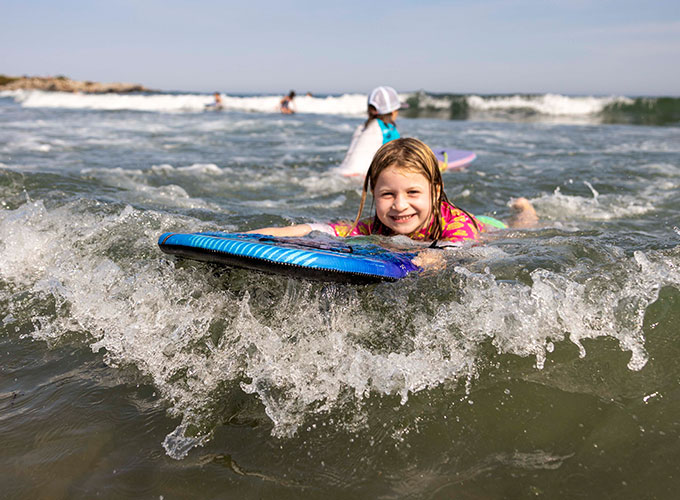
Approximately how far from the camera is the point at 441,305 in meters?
2.90

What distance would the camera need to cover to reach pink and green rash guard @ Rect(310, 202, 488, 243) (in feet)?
12.0

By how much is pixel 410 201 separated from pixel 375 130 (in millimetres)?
4462

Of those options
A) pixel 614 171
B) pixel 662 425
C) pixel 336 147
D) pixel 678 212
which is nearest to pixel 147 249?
pixel 662 425

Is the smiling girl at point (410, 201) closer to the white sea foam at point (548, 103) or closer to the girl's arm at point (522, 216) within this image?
the girl's arm at point (522, 216)

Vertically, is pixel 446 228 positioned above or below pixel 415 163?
below

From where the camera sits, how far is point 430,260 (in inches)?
125

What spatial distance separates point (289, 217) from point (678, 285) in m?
3.47

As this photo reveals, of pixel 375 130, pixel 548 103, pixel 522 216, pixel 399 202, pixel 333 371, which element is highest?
pixel 548 103

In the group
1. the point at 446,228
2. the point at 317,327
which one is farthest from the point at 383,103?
the point at 317,327

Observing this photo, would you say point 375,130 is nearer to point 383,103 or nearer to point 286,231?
point 383,103

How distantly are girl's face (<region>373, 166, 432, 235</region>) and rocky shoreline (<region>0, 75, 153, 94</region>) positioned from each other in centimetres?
6519

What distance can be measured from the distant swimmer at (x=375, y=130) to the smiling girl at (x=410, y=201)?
3984 millimetres

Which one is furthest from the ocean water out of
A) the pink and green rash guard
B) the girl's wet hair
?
the girl's wet hair

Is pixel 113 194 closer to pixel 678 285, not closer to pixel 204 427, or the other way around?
pixel 204 427
